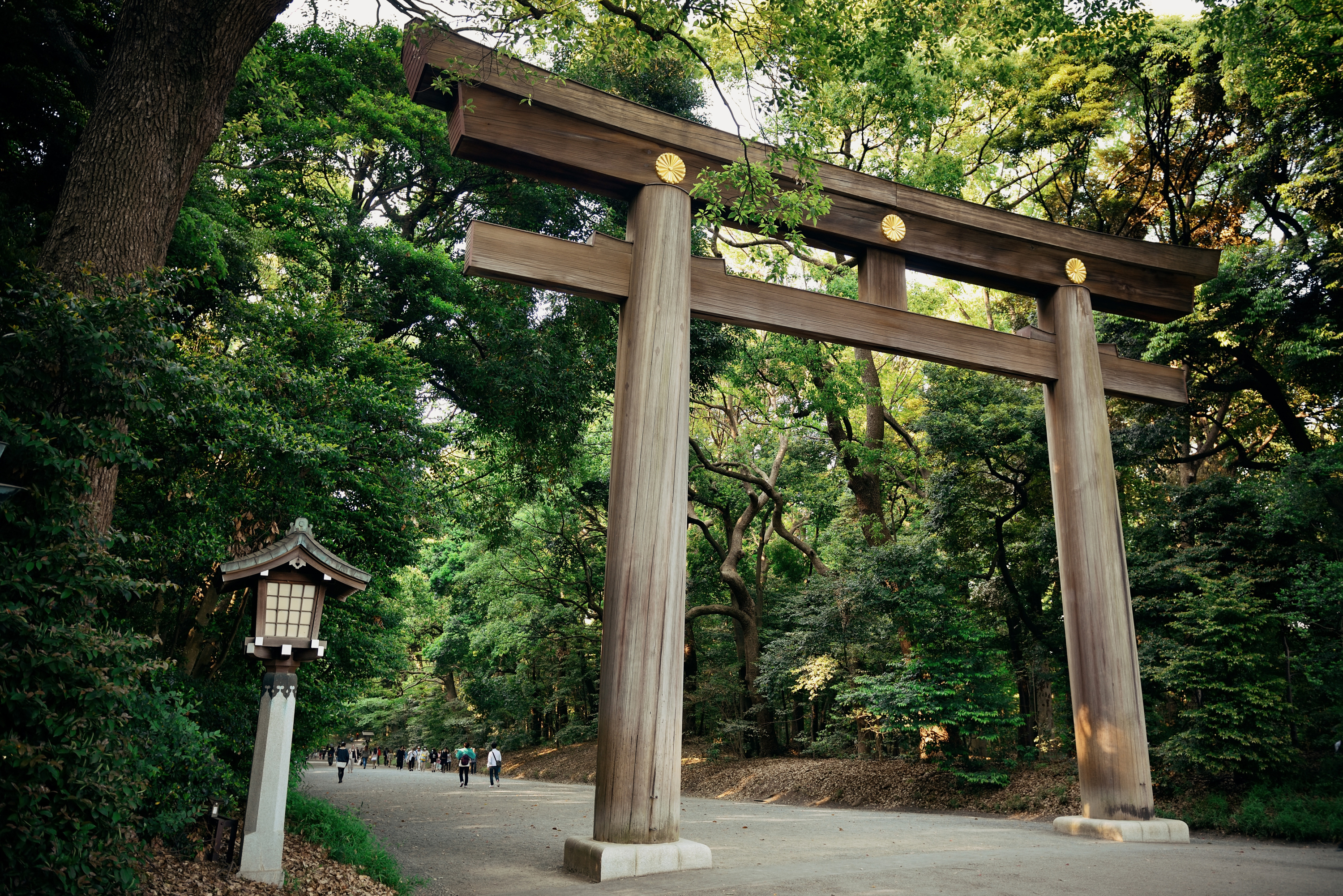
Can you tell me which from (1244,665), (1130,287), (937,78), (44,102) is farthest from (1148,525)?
(44,102)

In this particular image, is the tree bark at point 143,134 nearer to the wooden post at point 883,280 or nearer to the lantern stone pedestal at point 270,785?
the lantern stone pedestal at point 270,785

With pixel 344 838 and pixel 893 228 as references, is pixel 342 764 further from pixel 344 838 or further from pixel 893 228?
Result: pixel 893 228

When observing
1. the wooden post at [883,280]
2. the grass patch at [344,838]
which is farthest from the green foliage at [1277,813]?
the grass patch at [344,838]

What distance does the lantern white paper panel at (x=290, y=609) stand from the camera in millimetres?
6047

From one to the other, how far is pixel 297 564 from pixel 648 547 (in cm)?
270

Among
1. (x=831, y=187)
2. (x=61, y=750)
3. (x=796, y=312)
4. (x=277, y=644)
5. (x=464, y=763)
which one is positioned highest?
(x=831, y=187)

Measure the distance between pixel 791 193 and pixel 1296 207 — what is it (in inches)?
442

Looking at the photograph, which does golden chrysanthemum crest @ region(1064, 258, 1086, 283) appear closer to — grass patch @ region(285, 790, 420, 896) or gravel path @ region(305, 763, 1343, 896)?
gravel path @ region(305, 763, 1343, 896)

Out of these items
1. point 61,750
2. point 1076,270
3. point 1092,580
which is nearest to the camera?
point 61,750

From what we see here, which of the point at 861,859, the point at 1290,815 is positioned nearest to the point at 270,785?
the point at 861,859

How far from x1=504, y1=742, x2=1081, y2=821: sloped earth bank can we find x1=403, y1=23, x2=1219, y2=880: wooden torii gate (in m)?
4.40

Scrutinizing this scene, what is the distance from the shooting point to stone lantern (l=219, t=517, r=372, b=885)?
18.6 ft

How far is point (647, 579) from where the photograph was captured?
6.16 metres

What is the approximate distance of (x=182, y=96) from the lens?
4934 mm
